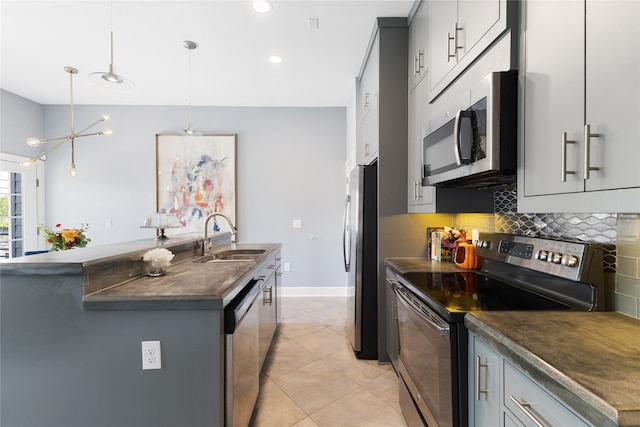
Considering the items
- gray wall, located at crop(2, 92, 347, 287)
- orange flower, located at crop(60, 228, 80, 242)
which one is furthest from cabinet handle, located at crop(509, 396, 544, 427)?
gray wall, located at crop(2, 92, 347, 287)

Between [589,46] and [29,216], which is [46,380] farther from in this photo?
[29,216]

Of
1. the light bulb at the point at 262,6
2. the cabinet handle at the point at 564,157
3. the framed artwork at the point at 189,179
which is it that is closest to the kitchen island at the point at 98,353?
the cabinet handle at the point at 564,157

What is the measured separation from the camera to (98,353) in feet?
4.36

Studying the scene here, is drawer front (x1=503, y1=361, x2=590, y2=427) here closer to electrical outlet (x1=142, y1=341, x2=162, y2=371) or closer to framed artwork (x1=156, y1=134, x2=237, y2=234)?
electrical outlet (x1=142, y1=341, x2=162, y2=371)

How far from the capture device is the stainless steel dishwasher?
54.8 inches

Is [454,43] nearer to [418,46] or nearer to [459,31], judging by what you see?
[459,31]

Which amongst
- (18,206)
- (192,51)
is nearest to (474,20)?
(192,51)

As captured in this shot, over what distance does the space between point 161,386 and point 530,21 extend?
6.66ft

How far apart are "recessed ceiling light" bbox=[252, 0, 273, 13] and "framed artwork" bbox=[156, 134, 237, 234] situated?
2.42 metres

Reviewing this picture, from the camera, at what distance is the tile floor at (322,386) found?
1.89 metres

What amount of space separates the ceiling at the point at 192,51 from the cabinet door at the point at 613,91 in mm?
1751

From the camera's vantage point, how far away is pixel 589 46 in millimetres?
902

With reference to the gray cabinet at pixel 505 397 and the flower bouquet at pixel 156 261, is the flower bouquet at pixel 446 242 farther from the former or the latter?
the flower bouquet at pixel 156 261

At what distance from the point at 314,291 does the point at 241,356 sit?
10.3 ft
